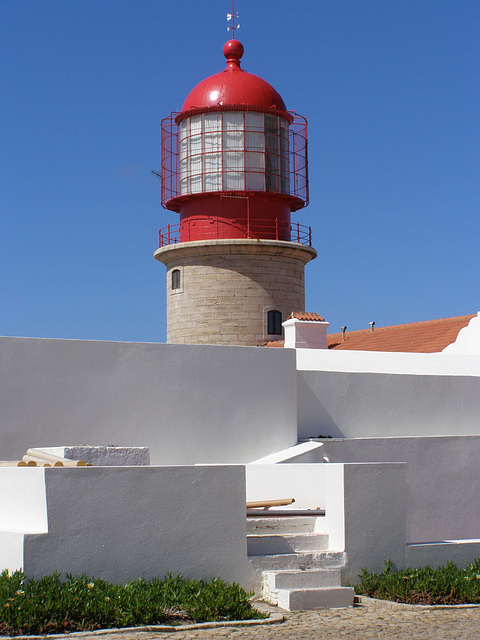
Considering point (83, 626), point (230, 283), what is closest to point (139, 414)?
point (83, 626)

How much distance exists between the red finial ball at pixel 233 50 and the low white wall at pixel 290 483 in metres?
15.9

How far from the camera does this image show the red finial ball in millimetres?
25766

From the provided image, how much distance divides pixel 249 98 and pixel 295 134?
192 centimetres

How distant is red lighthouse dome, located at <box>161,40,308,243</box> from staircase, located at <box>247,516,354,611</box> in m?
14.9

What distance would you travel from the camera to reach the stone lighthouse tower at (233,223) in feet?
80.0

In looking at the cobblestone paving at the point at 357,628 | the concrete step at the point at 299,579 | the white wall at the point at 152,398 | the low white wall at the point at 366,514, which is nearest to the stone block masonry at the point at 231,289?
the white wall at the point at 152,398

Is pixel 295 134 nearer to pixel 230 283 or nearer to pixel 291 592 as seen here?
pixel 230 283

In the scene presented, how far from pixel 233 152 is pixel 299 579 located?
16919mm

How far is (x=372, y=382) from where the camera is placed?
16.7 metres

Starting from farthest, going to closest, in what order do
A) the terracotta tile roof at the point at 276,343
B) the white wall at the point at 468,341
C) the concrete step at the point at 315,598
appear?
the terracotta tile roof at the point at 276,343, the white wall at the point at 468,341, the concrete step at the point at 315,598

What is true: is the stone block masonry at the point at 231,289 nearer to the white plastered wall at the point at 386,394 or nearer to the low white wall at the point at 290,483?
the white plastered wall at the point at 386,394

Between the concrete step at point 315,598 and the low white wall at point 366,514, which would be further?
the low white wall at point 366,514

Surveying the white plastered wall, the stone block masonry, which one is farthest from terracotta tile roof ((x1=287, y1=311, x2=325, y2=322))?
the stone block masonry

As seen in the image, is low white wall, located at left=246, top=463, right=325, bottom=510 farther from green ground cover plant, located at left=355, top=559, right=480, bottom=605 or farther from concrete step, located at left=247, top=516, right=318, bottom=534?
green ground cover plant, located at left=355, top=559, right=480, bottom=605
